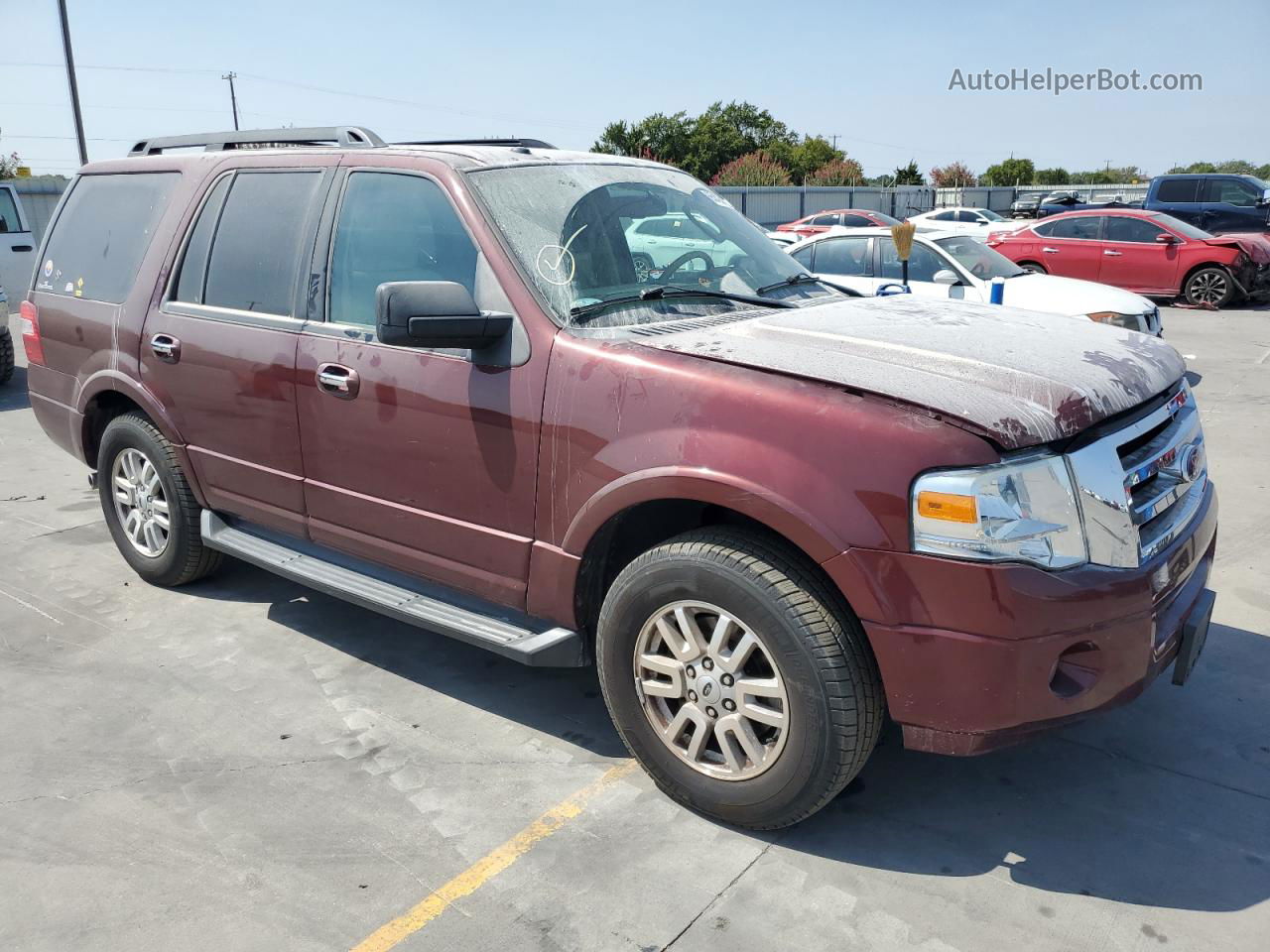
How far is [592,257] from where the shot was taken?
346 centimetres

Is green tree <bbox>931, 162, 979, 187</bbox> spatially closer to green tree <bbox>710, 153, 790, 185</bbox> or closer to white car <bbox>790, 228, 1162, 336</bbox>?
green tree <bbox>710, 153, 790, 185</bbox>

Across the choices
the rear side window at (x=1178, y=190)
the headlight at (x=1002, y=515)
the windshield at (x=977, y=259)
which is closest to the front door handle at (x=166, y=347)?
the headlight at (x=1002, y=515)

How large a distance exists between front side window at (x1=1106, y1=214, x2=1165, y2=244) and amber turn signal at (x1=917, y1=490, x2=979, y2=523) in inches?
611

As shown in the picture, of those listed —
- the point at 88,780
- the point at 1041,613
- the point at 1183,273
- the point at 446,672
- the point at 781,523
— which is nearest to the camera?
the point at 1041,613

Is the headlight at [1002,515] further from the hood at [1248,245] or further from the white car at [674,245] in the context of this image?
the hood at [1248,245]

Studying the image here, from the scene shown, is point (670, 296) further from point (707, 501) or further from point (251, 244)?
point (251, 244)

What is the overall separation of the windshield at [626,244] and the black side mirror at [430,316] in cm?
26

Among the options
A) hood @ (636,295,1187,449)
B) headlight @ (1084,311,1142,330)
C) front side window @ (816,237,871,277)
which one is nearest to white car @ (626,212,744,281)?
hood @ (636,295,1187,449)

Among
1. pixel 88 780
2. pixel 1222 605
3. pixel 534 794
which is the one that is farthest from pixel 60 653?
pixel 1222 605

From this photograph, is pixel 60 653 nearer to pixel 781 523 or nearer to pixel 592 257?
pixel 592 257

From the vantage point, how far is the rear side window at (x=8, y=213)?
13.4 meters

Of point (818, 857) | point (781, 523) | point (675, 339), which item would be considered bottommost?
point (818, 857)

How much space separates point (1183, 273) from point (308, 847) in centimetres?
1635

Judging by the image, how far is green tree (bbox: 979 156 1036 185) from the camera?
60000 mm
